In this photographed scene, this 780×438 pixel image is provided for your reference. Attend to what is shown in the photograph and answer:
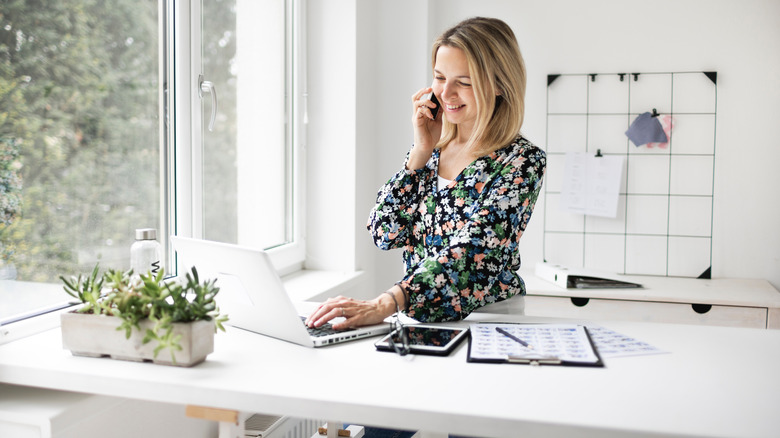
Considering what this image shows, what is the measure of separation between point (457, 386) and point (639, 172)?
7.03 ft

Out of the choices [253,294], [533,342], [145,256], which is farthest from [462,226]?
[145,256]

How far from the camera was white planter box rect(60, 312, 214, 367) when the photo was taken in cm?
112

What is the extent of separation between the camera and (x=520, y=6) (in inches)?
117

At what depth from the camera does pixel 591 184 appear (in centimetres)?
291

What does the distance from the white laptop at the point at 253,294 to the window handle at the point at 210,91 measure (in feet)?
2.42

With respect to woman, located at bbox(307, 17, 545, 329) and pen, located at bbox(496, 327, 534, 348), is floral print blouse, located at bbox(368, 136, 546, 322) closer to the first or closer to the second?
woman, located at bbox(307, 17, 545, 329)

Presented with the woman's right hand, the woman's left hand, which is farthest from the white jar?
the woman's right hand

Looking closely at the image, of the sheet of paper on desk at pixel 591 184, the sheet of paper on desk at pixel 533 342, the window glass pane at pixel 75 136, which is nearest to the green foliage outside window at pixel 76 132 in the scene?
the window glass pane at pixel 75 136

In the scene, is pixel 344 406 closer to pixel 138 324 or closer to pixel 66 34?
pixel 138 324

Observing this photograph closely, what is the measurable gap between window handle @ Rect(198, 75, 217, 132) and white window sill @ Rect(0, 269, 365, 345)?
592 mm

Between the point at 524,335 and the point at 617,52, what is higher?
the point at 617,52

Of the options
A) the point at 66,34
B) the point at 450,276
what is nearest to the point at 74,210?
the point at 66,34

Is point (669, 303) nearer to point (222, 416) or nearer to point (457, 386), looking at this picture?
point (457, 386)

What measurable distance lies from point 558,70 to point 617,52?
0.83 feet
